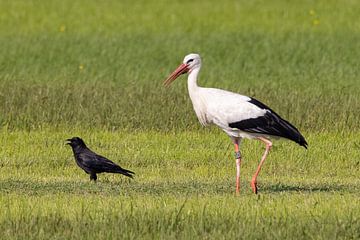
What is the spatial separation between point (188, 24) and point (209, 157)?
1590 cm

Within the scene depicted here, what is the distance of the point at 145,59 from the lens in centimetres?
2692

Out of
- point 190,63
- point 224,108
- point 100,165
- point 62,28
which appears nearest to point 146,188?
point 100,165

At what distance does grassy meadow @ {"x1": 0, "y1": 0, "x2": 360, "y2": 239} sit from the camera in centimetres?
1121

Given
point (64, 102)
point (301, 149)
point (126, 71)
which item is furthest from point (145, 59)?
point (301, 149)

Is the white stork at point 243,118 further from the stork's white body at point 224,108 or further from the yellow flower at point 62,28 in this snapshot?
the yellow flower at point 62,28

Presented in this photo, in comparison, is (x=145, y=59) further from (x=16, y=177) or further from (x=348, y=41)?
(x=16, y=177)

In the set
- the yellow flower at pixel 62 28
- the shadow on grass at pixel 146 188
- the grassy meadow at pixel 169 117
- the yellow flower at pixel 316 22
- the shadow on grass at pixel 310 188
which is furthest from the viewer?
the yellow flower at pixel 316 22

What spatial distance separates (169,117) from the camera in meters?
19.0

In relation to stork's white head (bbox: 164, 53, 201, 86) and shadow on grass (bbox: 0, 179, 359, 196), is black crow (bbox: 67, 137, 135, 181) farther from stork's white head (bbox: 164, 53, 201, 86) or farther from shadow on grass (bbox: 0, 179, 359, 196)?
stork's white head (bbox: 164, 53, 201, 86)

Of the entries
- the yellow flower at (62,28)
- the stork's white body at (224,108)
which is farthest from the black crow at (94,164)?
the yellow flower at (62,28)

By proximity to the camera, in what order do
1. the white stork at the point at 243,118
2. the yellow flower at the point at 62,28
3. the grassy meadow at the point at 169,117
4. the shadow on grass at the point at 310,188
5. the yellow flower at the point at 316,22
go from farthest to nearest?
1. the yellow flower at the point at 316,22
2. the yellow flower at the point at 62,28
3. the white stork at the point at 243,118
4. the shadow on grass at the point at 310,188
5. the grassy meadow at the point at 169,117

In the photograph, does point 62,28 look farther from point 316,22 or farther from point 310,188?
point 310,188

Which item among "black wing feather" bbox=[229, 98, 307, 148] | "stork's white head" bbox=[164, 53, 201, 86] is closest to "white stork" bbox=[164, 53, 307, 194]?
"black wing feather" bbox=[229, 98, 307, 148]

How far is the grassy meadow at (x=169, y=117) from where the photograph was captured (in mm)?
11211
